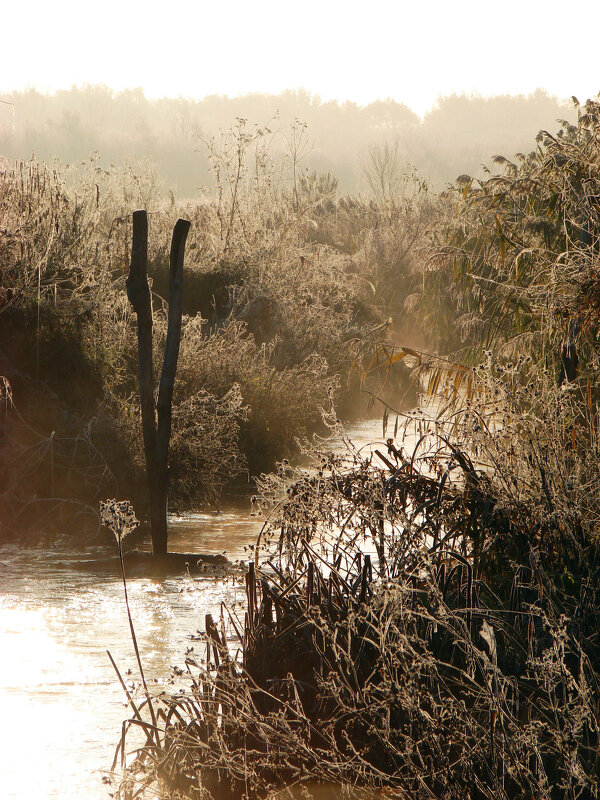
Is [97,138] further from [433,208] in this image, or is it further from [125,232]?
[125,232]

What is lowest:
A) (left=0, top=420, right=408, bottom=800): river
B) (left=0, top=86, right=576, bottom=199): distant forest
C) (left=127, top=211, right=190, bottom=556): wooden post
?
(left=0, top=420, right=408, bottom=800): river

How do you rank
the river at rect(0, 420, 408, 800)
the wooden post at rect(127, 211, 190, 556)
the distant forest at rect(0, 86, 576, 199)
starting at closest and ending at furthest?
the river at rect(0, 420, 408, 800) → the wooden post at rect(127, 211, 190, 556) → the distant forest at rect(0, 86, 576, 199)

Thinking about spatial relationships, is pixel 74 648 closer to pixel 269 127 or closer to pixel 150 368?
pixel 150 368

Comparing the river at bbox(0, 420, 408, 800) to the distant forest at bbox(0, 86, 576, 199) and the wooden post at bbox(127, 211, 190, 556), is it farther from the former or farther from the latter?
the distant forest at bbox(0, 86, 576, 199)

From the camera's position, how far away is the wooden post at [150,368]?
33.0ft

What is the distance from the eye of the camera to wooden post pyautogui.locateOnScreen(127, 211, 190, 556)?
10047 mm

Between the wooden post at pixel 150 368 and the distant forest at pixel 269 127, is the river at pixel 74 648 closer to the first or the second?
the wooden post at pixel 150 368

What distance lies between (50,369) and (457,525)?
24.8ft

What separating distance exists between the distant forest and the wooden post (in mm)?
70790

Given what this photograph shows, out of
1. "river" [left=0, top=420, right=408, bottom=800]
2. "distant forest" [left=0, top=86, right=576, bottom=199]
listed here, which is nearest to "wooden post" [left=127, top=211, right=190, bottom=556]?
"river" [left=0, top=420, right=408, bottom=800]

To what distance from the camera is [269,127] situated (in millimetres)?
95938

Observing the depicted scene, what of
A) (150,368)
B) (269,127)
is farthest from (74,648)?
(269,127)

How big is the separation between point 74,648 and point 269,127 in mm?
91251

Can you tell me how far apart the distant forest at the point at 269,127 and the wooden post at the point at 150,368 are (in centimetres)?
7079
